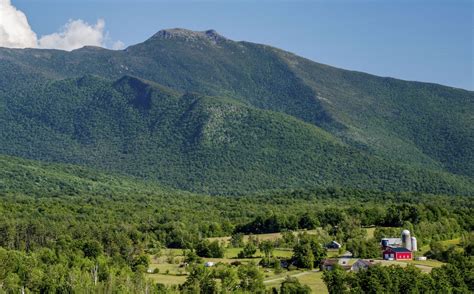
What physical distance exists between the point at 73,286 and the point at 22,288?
15.1ft

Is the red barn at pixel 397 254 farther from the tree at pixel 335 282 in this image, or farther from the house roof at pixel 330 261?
the tree at pixel 335 282

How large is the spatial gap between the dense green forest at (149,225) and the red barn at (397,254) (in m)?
2.56

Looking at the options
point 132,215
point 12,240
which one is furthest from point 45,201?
point 12,240

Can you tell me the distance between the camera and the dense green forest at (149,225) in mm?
83500

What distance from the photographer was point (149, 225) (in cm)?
13262

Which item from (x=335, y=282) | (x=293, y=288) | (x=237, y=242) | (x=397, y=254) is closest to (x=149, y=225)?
(x=237, y=242)

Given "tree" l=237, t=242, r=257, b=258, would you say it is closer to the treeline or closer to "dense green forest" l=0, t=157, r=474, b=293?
the treeline

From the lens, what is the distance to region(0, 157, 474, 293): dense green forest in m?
83.5

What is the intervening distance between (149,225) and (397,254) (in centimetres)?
4689

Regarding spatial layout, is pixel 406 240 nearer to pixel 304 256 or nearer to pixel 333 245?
pixel 333 245

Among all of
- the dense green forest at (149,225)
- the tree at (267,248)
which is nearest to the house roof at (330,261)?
the dense green forest at (149,225)

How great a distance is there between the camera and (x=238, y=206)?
167125 millimetres

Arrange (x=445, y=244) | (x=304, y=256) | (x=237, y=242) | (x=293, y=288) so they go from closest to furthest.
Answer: (x=293, y=288)
(x=304, y=256)
(x=445, y=244)
(x=237, y=242)

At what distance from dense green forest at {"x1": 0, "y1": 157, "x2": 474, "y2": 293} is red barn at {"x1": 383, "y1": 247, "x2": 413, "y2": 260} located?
8.39ft
